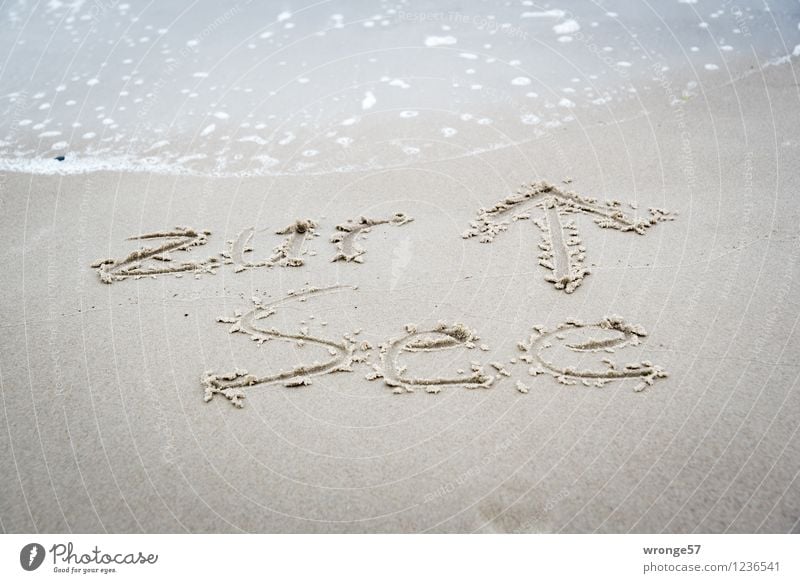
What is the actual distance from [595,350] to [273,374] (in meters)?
1.46

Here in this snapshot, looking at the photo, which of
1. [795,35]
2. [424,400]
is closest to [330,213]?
[424,400]

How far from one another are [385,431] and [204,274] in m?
1.63

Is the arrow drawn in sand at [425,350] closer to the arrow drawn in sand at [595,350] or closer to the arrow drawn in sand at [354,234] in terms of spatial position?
the arrow drawn in sand at [595,350]

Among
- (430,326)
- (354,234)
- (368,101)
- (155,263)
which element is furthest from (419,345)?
(368,101)

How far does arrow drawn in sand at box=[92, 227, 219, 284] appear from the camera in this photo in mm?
3969

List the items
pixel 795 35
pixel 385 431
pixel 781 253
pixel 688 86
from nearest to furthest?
pixel 385 431 < pixel 781 253 < pixel 688 86 < pixel 795 35

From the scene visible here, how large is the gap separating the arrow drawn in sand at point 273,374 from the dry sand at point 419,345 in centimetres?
1

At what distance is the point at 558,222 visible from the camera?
13.8ft

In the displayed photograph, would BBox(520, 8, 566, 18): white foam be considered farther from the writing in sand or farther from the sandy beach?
the writing in sand

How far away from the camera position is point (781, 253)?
373 centimetres

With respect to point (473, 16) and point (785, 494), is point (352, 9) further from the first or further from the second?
point (785, 494)

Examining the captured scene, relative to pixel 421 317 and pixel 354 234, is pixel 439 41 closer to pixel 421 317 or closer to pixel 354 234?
pixel 354 234
